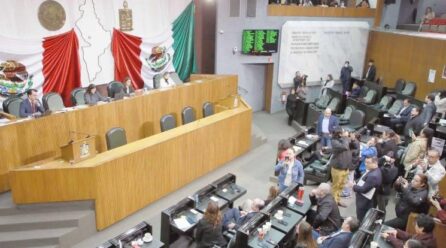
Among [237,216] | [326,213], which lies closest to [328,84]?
[326,213]

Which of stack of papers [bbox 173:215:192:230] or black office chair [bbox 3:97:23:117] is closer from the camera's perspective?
stack of papers [bbox 173:215:192:230]

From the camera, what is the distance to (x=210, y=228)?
5066mm

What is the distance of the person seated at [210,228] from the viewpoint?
5.04m

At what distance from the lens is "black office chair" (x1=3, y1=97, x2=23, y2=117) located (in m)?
7.92

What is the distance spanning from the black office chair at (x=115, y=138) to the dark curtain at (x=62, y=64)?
9.45 feet

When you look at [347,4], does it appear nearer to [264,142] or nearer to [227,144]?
[264,142]

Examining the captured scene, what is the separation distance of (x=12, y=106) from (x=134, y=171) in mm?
3257

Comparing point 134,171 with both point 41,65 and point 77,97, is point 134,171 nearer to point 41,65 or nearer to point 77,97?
point 77,97

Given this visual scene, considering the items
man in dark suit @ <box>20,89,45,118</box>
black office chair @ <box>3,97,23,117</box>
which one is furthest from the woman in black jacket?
black office chair @ <box>3,97,23,117</box>

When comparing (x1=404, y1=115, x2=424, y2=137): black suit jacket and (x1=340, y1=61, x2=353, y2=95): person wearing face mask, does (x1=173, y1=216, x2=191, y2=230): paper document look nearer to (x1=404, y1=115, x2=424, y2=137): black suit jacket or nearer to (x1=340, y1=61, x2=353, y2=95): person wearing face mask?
(x1=404, y1=115, x2=424, y2=137): black suit jacket

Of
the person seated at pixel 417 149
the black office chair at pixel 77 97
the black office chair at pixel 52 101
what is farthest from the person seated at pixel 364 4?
the black office chair at pixel 52 101

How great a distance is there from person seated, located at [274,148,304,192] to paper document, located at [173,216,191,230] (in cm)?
196

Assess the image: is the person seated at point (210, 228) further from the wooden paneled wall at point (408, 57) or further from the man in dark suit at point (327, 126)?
the wooden paneled wall at point (408, 57)

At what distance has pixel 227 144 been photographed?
8953 millimetres
